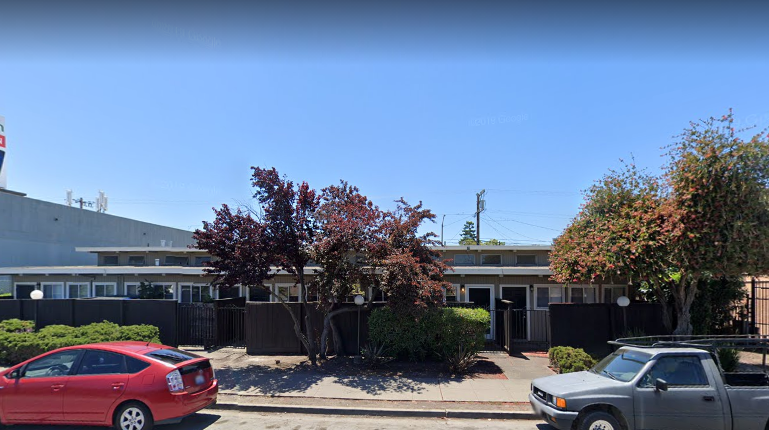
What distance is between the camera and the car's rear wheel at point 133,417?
6.45m

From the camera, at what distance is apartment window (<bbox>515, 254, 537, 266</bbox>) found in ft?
55.7

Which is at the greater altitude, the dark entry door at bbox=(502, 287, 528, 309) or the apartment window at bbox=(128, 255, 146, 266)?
the apartment window at bbox=(128, 255, 146, 266)

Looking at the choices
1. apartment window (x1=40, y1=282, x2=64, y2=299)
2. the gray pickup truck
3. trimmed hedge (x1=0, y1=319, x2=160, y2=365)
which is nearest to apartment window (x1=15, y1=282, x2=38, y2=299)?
apartment window (x1=40, y1=282, x2=64, y2=299)

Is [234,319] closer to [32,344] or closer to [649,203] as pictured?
[32,344]

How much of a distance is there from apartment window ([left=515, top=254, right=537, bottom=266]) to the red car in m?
13.1

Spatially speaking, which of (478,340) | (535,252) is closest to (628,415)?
(478,340)

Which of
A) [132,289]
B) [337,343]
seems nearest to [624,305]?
[337,343]

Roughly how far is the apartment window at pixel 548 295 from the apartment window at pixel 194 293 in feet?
42.8

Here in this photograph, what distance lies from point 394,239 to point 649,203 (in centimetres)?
640

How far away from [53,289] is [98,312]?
8.31m

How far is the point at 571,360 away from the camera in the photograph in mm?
9609

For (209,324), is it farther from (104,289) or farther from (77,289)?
(77,289)

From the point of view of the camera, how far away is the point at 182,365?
6.80m

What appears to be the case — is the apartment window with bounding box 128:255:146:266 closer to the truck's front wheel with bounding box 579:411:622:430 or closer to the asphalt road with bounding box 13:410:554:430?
the asphalt road with bounding box 13:410:554:430
